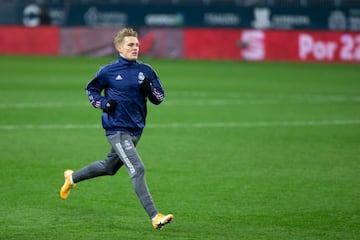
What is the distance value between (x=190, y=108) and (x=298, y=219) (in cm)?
1304

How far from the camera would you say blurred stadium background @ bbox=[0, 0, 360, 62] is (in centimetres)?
3928

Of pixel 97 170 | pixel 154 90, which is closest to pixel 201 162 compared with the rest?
pixel 97 170

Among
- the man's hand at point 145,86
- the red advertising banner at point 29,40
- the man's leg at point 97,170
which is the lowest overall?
the red advertising banner at point 29,40

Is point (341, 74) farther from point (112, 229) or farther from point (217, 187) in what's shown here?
point (112, 229)

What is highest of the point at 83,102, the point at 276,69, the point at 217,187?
the point at 217,187

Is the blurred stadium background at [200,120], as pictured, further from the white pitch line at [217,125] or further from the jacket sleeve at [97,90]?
the jacket sleeve at [97,90]

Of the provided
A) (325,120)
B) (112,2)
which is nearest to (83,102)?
(325,120)

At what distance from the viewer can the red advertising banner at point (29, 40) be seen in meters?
42.3

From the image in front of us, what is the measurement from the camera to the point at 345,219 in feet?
35.7

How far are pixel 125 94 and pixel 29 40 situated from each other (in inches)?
1307

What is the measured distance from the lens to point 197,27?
4212 centimetres

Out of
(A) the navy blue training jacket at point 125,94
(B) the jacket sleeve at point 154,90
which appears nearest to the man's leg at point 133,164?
(A) the navy blue training jacket at point 125,94

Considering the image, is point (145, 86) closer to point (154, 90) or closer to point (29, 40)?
point (154, 90)

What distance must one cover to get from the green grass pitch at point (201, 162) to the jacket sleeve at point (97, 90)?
4.51 feet
